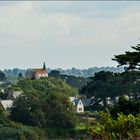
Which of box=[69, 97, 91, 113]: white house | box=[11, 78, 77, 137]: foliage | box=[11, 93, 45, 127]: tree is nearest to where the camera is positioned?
box=[11, 78, 77, 137]: foliage

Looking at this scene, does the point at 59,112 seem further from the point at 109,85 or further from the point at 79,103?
the point at 79,103

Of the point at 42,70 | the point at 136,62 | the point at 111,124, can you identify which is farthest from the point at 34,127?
the point at 42,70

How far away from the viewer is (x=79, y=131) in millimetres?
64938

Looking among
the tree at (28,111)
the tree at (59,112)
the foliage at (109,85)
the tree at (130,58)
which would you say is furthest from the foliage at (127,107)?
the foliage at (109,85)

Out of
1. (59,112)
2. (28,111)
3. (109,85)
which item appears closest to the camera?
(59,112)

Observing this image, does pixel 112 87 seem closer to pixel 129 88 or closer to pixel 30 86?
pixel 129 88

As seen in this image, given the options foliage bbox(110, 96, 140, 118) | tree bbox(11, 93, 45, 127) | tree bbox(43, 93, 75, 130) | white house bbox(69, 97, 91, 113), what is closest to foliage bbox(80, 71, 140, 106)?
tree bbox(43, 93, 75, 130)

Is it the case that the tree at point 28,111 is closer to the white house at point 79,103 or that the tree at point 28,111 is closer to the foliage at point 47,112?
the foliage at point 47,112

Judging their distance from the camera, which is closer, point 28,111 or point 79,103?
point 28,111

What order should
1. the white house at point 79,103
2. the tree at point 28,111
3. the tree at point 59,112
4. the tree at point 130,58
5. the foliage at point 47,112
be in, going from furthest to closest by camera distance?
the white house at point 79,103 → the tree at point 28,111 → the tree at point 59,112 → the foliage at point 47,112 → the tree at point 130,58

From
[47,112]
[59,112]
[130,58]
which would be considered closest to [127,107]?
[130,58]

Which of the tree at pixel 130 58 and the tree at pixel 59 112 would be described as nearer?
the tree at pixel 130 58

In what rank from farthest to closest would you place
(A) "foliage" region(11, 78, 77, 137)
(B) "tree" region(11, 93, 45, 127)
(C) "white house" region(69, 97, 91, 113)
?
(C) "white house" region(69, 97, 91, 113) → (B) "tree" region(11, 93, 45, 127) → (A) "foliage" region(11, 78, 77, 137)

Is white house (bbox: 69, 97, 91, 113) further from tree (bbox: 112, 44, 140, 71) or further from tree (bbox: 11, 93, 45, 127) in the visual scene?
tree (bbox: 112, 44, 140, 71)
